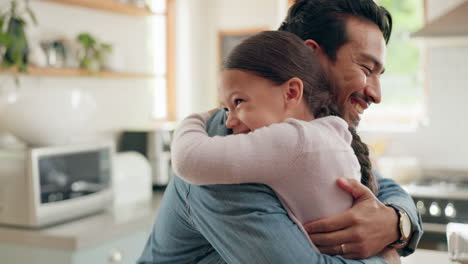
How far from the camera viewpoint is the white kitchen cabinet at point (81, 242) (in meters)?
2.35

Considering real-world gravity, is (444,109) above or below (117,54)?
below

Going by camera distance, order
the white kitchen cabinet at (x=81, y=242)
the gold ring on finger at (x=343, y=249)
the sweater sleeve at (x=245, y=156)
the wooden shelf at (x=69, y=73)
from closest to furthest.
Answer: the sweater sleeve at (x=245, y=156) → the gold ring on finger at (x=343, y=249) → the white kitchen cabinet at (x=81, y=242) → the wooden shelf at (x=69, y=73)

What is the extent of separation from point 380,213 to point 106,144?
2.05 m

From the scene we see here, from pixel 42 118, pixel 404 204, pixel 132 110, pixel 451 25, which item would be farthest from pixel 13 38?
pixel 404 204

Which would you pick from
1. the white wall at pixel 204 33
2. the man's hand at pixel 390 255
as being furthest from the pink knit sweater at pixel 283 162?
the white wall at pixel 204 33

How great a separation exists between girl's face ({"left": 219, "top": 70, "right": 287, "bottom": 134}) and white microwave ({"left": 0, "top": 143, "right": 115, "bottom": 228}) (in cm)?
170

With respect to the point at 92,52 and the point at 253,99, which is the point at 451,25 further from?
the point at 253,99

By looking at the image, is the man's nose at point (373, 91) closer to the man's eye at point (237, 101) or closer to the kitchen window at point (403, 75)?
the man's eye at point (237, 101)

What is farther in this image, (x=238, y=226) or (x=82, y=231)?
(x=82, y=231)

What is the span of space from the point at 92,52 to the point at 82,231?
4.63 ft

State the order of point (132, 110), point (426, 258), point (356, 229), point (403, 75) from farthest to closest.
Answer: point (403, 75) → point (132, 110) → point (426, 258) → point (356, 229)

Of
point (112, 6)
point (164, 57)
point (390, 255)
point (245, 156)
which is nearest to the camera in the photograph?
point (245, 156)

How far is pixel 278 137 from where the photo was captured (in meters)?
0.86

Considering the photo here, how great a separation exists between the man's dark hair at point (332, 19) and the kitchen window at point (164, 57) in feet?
11.1
